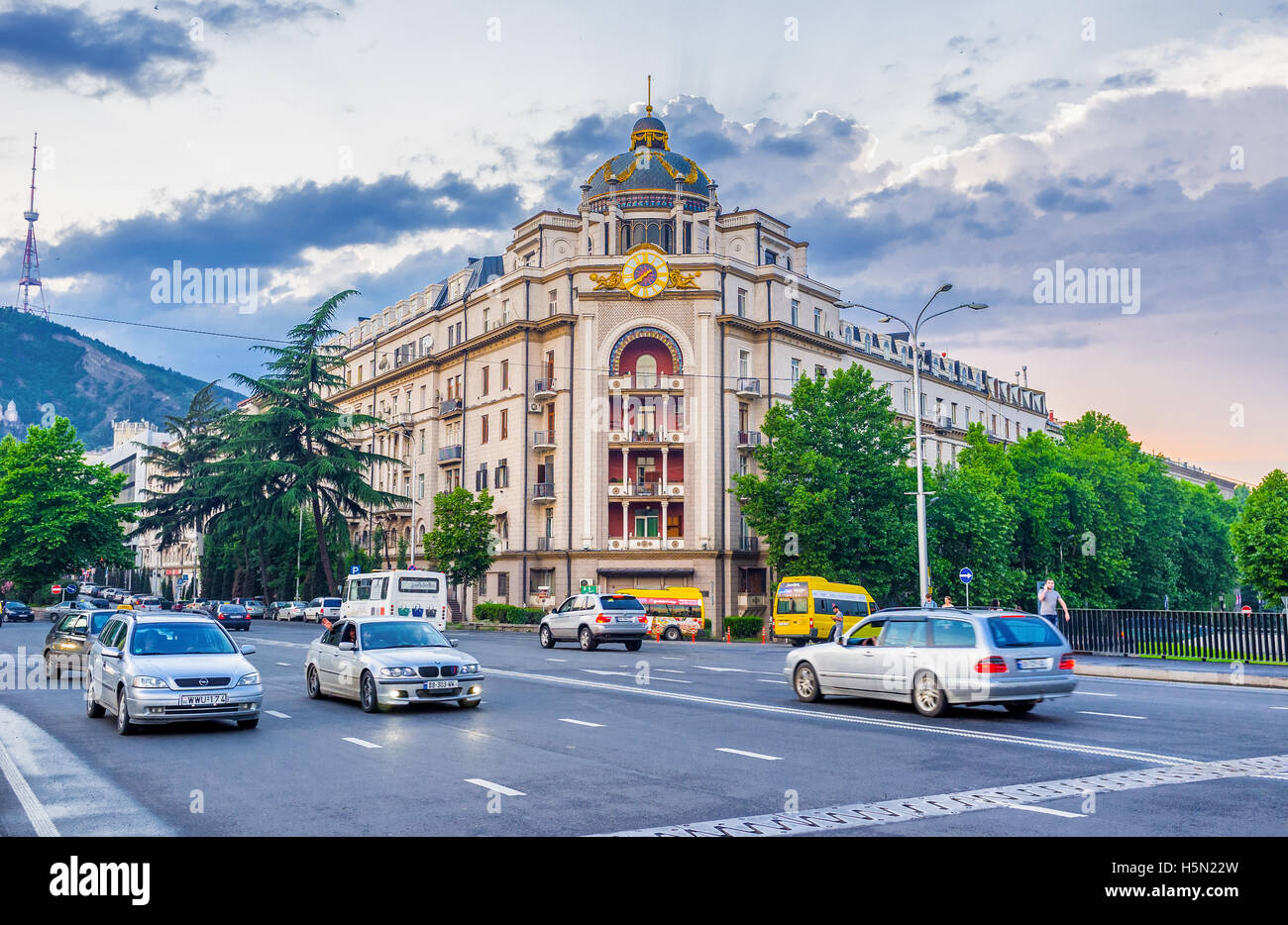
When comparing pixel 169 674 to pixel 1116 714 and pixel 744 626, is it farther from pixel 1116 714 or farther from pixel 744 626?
pixel 744 626

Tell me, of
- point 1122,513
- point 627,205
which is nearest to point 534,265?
point 627,205

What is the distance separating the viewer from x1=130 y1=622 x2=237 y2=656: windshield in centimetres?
1465

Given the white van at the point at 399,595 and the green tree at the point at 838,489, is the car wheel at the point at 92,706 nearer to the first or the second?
the white van at the point at 399,595

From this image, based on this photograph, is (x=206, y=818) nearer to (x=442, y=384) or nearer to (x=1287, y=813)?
(x=1287, y=813)

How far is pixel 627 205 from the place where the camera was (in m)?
61.1

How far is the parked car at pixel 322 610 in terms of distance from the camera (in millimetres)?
57244

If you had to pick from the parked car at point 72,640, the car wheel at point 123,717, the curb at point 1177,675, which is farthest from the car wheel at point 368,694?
the curb at point 1177,675

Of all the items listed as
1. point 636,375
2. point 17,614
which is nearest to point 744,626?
point 636,375

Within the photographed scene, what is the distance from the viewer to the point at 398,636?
16.9 metres

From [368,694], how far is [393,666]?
28.9 inches

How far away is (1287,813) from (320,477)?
186 ft

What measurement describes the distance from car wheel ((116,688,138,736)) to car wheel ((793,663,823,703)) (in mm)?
10126

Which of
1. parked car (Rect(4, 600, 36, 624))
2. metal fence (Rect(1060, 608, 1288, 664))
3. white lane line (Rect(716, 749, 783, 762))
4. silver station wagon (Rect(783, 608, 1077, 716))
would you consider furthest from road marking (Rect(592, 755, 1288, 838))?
parked car (Rect(4, 600, 36, 624))

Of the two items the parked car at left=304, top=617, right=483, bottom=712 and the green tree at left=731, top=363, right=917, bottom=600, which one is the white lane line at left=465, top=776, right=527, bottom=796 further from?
the green tree at left=731, top=363, right=917, bottom=600
